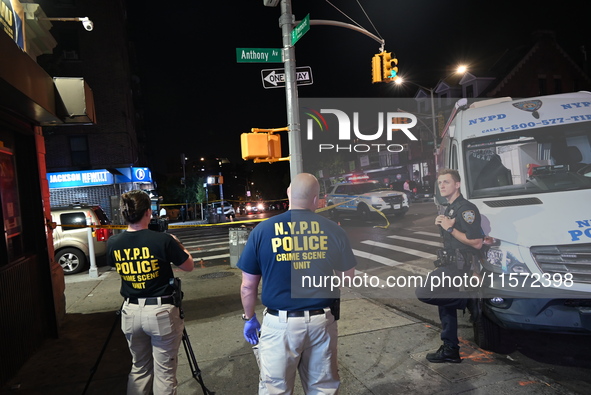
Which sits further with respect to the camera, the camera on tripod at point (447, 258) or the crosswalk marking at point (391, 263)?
the crosswalk marking at point (391, 263)

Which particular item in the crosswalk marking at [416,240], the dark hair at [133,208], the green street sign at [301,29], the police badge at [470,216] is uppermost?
the green street sign at [301,29]

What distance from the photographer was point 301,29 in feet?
21.6

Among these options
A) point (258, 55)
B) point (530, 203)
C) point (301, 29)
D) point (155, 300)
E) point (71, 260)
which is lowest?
point (71, 260)

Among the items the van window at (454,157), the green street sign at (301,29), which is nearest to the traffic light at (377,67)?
the green street sign at (301,29)

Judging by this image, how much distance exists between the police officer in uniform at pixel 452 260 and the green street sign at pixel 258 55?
3.74m

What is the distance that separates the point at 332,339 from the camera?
267 centimetres

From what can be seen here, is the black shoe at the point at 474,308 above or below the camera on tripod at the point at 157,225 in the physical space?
below

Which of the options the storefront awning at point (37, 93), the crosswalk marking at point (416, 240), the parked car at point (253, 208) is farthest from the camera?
the parked car at point (253, 208)

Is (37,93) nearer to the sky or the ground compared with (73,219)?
nearer to the sky

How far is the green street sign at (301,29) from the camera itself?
6496 mm

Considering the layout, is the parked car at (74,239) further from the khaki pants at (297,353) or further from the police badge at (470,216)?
the police badge at (470,216)

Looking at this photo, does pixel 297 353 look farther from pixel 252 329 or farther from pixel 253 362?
pixel 253 362

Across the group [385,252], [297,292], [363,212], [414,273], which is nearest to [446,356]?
[297,292]

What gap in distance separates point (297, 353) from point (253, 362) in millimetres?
2052
